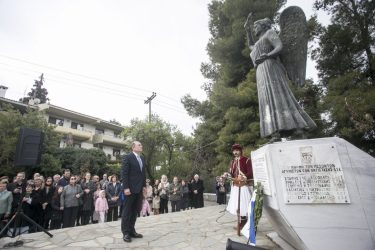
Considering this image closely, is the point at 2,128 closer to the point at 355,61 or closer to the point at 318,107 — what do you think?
the point at 318,107

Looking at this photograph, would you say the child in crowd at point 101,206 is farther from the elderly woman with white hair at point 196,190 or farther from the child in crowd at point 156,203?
the elderly woman with white hair at point 196,190

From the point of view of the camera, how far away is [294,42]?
14.8 ft

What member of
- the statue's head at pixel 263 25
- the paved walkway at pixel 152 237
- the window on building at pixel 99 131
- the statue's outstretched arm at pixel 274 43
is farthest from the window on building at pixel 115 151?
the statue's outstretched arm at pixel 274 43

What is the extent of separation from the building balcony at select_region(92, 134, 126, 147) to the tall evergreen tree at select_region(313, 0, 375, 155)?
27.2m

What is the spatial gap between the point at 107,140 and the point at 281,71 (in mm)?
31286

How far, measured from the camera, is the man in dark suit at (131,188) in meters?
4.34

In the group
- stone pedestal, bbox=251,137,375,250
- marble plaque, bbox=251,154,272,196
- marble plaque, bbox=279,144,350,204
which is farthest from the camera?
marble plaque, bbox=251,154,272,196

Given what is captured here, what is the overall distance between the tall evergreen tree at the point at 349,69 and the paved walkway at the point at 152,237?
20.2ft

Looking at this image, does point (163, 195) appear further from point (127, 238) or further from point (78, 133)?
point (78, 133)

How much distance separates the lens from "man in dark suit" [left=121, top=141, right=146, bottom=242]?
4.34 metres

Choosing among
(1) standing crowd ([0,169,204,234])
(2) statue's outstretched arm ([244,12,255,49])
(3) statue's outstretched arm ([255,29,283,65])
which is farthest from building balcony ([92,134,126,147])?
(3) statue's outstretched arm ([255,29,283,65])

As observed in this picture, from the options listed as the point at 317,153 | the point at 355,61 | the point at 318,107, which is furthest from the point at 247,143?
the point at 317,153

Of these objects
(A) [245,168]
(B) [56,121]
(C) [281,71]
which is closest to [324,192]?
(A) [245,168]

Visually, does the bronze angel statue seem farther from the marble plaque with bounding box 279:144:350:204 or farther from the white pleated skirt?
the white pleated skirt
